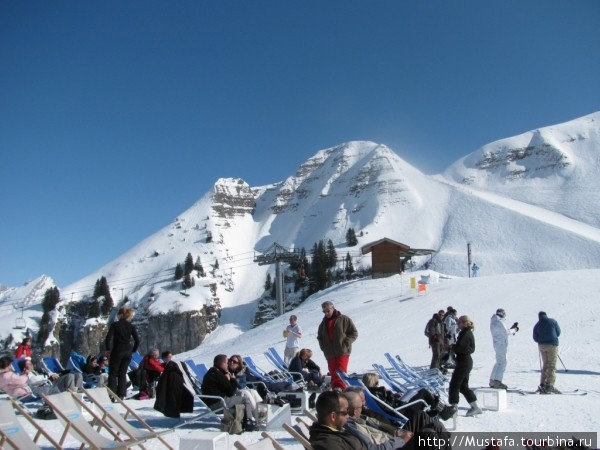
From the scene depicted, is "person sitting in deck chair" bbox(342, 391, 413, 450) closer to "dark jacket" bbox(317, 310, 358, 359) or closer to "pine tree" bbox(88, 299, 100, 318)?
"dark jacket" bbox(317, 310, 358, 359)

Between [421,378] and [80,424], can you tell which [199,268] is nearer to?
[421,378]

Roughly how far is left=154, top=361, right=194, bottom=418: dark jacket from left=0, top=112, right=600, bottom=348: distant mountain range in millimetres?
75913

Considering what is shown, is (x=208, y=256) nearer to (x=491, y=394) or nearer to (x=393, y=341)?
(x=393, y=341)

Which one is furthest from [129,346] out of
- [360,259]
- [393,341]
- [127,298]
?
[127,298]

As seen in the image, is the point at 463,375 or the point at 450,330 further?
the point at 450,330

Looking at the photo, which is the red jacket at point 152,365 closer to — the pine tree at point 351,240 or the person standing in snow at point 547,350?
the person standing in snow at point 547,350

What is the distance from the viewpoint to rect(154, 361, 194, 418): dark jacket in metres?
7.75

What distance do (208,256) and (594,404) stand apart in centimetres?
12890

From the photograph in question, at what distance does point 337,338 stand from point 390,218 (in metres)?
121

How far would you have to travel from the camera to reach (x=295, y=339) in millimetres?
13375

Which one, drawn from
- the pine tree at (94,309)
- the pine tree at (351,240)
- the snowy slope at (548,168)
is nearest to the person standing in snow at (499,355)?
the pine tree at (351,240)

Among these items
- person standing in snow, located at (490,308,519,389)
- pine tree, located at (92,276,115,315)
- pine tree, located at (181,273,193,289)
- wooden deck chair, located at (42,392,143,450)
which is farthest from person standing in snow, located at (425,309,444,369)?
pine tree, located at (92,276,115,315)

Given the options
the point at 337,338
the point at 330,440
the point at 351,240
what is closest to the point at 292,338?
the point at 337,338

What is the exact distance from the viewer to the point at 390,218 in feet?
419
